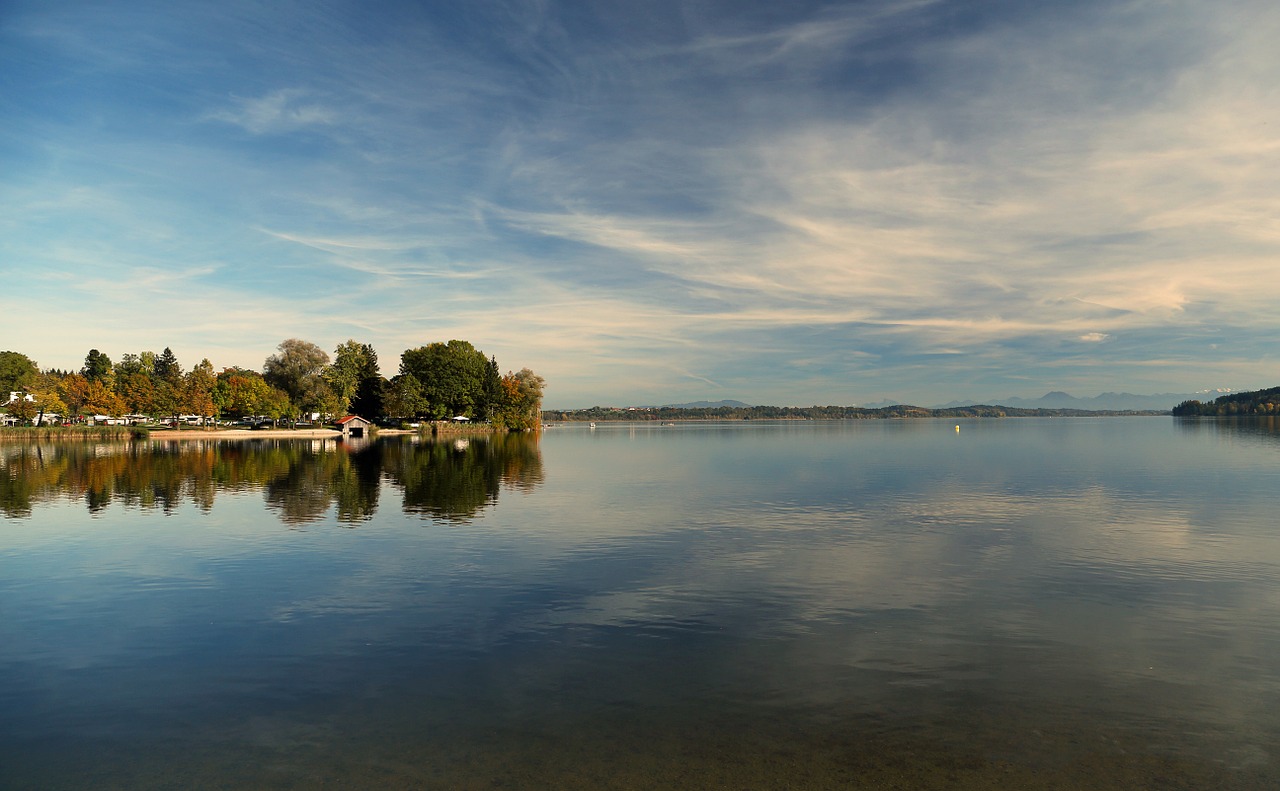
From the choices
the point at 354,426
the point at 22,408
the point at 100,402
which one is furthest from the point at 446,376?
the point at 22,408

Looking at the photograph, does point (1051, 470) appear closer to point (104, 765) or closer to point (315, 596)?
point (315, 596)

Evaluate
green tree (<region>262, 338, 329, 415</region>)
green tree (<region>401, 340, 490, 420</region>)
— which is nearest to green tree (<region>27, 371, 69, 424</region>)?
green tree (<region>262, 338, 329, 415</region>)

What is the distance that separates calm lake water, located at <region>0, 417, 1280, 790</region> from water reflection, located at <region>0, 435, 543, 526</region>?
3.74 m

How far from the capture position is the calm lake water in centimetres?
1157

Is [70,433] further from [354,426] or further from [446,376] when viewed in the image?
[446,376]

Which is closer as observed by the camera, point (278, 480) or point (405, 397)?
point (278, 480)

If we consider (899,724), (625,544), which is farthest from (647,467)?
(899,724)

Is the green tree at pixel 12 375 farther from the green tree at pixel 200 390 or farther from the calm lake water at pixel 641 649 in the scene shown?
the calm lake water at pixel 641 649

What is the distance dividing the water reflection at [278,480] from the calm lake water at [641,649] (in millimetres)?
3743

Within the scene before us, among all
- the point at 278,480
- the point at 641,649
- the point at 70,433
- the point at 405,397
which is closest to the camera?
the point at 641,649

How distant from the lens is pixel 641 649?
16.9 metres

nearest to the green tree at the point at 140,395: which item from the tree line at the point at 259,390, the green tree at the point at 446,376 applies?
the tree line at the point at 259,390

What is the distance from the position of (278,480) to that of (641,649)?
1990 inches

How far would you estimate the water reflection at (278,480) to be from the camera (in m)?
42.6
